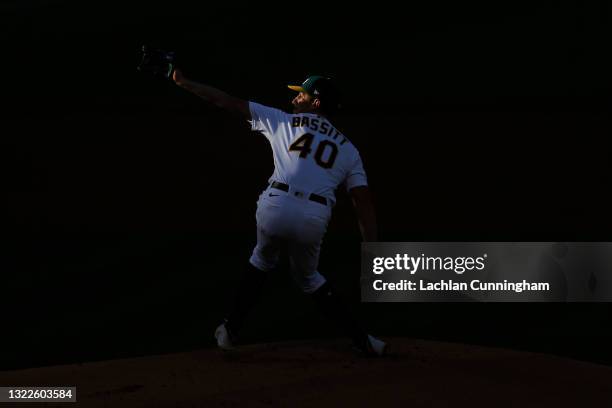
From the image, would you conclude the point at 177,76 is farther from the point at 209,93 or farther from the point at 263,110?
the point at 263,110

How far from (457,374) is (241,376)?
3.36 ft

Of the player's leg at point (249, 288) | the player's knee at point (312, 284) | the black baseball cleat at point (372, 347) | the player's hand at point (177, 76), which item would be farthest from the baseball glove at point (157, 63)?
the black baseball cleat at point (372, 347)

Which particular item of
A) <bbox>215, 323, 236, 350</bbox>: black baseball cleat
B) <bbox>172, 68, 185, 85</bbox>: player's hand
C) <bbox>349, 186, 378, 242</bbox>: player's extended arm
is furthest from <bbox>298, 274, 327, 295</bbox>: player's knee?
<bbox>172, 68, 185, 85</bbox>: player's hand

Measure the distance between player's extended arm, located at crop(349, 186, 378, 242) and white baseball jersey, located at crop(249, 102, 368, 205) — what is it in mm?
37

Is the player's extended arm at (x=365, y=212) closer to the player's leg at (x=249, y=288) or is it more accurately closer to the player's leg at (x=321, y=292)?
the player's leg at (x=321, y=292)

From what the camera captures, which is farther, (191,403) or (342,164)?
(342,164)

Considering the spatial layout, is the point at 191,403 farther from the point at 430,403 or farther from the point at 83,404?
the point at 430,403

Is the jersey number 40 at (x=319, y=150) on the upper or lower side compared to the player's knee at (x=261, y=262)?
upper

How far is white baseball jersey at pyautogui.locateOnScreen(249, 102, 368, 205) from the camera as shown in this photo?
136 inches

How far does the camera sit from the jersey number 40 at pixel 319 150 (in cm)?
349

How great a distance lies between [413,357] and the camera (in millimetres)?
3721

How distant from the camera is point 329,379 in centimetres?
317

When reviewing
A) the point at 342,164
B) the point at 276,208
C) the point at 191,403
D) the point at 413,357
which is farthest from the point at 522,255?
the point at 191,403

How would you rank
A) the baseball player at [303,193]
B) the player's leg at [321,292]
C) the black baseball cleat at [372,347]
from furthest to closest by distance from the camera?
the black baseball cleat at [372,347], the player's leg at [321,292], the baseball player at [303,193]
